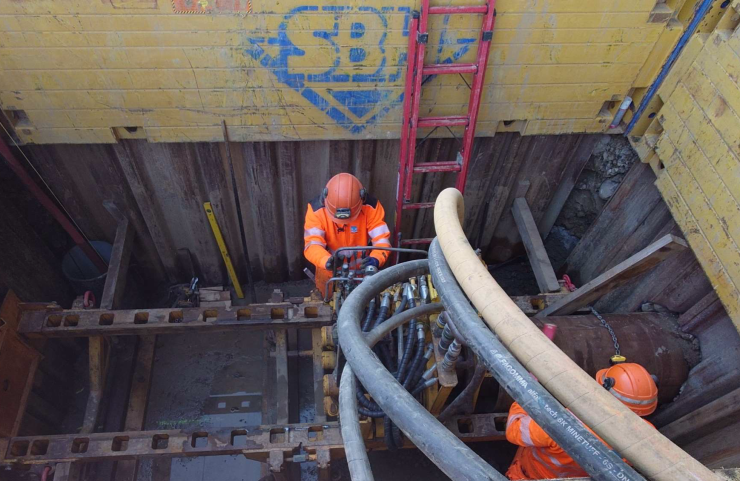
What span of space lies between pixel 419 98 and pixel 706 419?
10.8ft

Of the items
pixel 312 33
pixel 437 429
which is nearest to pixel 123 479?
pixel 437 429

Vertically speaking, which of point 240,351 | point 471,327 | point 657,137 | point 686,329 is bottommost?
point 471,327

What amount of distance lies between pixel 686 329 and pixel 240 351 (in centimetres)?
433

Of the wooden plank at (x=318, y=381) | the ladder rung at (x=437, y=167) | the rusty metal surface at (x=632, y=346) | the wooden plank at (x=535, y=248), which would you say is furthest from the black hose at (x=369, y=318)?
the wooden plank at (x=535, y=248)

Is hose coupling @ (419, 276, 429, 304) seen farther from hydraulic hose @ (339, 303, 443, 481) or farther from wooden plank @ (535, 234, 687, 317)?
wooden plank @ (535, 234, 687, 317)

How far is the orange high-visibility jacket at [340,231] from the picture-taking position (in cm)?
440

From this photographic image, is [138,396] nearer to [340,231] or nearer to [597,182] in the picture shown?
[340,231]

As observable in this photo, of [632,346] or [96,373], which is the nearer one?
[632,346]

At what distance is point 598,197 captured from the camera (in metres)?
5.13

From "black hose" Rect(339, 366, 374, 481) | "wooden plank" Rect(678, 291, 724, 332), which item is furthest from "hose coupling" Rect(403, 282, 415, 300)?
"wooden plank" Rect(678, 291, 724, 332)

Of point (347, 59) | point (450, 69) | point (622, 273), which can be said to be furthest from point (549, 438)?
point (347, 59)

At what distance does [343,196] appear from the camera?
13.5 feet

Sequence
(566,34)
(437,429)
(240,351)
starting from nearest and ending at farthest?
(437,429) < (566,34) < (240,351)

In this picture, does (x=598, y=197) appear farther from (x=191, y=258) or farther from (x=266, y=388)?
(x=191, y=258)
